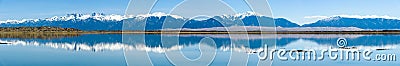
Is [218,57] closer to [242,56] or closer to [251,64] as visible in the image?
[242,56]

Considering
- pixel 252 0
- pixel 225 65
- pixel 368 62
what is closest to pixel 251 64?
pixel 225 65

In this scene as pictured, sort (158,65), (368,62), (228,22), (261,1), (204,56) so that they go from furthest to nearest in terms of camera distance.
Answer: (204,56) < (368,62) < (158,65) < (228,22) < (261,1)

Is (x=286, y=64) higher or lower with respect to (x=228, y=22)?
lower

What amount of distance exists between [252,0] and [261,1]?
163mm

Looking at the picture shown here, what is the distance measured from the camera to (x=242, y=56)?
18.8 meters

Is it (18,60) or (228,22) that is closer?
(228,22)

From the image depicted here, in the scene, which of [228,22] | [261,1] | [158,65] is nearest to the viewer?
[261,1]

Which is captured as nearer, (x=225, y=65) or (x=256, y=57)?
(x=225, y=65)

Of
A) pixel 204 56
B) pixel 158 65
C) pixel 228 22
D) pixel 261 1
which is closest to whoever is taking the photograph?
pixel 261 1

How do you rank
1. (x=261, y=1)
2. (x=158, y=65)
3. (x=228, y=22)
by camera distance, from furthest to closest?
(x=158, y=65) → (x=228, y=22) → (x=261, y=1)

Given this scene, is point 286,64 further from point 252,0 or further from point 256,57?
point 252,0

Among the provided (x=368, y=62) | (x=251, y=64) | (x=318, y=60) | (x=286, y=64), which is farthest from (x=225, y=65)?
(x=368, y=62)

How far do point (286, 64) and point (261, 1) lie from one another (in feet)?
27.5

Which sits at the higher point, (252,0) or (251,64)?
(252,0)
